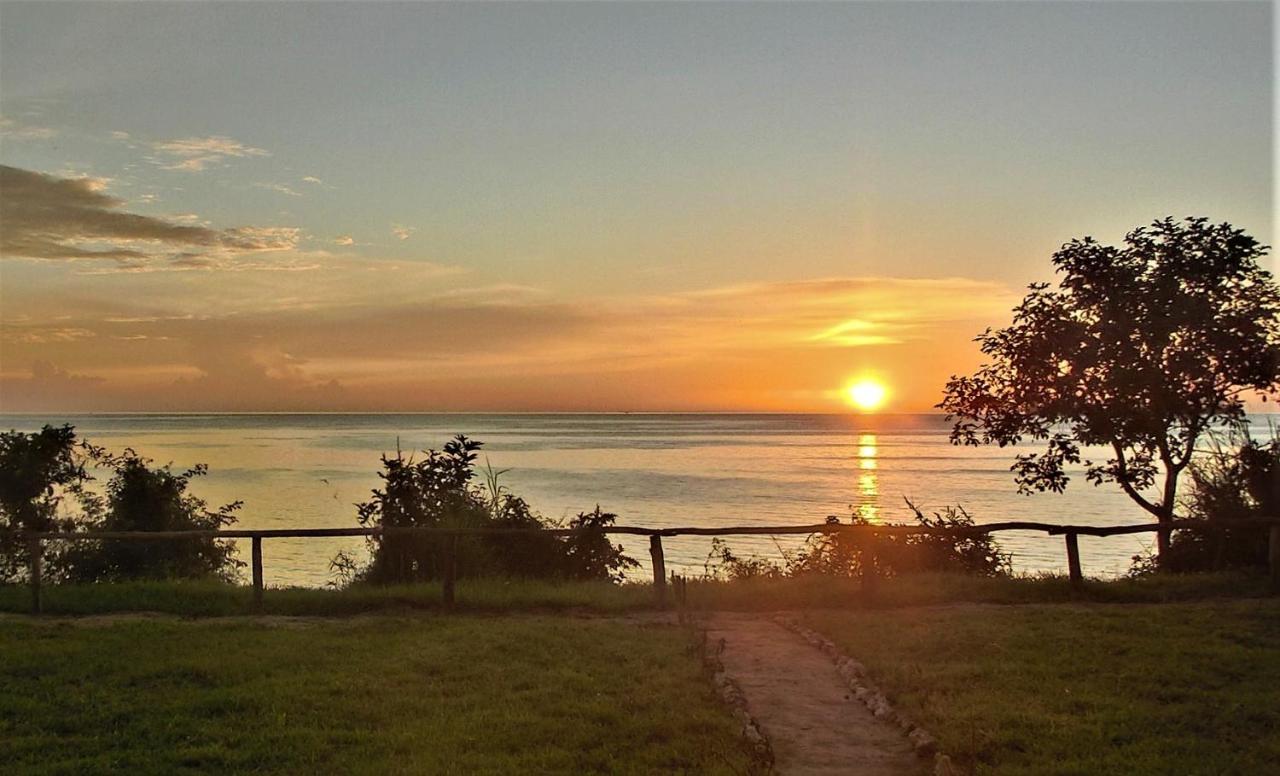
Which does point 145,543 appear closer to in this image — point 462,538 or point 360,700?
point 462,538

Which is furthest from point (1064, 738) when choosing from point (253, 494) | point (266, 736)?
point (253, 494)

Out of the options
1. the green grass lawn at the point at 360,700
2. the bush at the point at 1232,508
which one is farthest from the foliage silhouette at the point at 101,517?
the bush at the point at 1232,508

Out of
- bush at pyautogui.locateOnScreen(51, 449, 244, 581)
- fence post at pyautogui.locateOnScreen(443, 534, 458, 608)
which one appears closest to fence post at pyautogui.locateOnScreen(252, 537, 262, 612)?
fence post at pyautogui.locateOnScreen(443, 534, 458, 608)

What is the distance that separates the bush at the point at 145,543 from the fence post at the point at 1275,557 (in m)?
20.3

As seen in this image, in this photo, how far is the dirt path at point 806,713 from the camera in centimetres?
844

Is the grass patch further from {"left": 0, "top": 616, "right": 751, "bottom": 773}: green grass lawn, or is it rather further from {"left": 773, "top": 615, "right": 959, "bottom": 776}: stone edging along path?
{"left": 773, "top": 615, "right": 959, "bottom": 776}: stone edging along path

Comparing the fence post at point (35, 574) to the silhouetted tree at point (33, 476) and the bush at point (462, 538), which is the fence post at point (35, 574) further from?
the silhouetted tree at point (33, 476)

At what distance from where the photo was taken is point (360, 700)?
10.2 m

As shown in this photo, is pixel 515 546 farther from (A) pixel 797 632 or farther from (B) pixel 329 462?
(B) pixel 329 462

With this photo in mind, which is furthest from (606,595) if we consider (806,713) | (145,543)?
(145,543)

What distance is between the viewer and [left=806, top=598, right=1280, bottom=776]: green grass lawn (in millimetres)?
8547

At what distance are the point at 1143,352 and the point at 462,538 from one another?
44.0ft

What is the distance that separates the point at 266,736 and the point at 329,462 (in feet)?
283

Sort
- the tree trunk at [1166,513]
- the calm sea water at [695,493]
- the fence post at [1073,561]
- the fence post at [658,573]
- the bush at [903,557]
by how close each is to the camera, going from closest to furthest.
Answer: the fence post at [658,573] < the fence post at [1073,561] < the tree trunk at [1166,513] < the bush at [903,557] < the calm sea water at [695,493]
